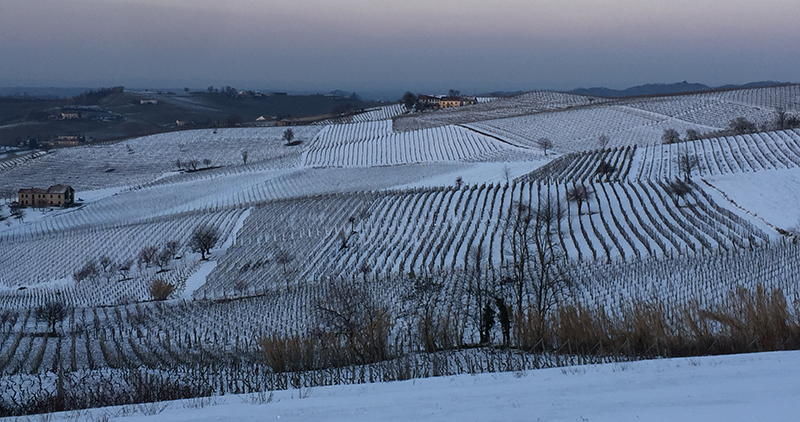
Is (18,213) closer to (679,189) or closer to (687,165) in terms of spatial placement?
(679,189)

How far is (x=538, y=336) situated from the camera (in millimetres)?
7941

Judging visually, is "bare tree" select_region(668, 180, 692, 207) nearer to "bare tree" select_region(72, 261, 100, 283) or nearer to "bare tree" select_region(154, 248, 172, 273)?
"bare tree" select_region(154, 248, 172, 273)

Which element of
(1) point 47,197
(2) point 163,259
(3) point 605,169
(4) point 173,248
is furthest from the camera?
(1) point 47,197

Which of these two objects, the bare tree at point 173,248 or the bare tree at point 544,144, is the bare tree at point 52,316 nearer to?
the bare tree at point 173,248

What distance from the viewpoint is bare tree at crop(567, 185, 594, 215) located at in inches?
1042

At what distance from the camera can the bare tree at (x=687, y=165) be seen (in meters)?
28.7

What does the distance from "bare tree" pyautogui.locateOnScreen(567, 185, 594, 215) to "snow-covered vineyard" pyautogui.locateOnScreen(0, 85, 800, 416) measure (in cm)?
12

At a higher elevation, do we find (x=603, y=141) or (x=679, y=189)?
(x=603, y=141)

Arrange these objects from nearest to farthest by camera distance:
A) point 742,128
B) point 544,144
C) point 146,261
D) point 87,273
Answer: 1. point 87,273
2. point 146,261
3. point 742,128
4. point 544,144

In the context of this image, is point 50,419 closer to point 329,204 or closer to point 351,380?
point 351,380

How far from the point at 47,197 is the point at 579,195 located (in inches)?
1715

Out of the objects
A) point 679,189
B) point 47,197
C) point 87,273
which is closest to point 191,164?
point 47,197

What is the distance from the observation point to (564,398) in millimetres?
5621

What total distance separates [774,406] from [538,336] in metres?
3.12
